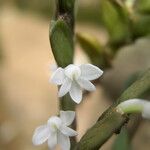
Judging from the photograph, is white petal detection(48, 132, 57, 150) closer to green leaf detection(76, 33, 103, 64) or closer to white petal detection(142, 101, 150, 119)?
white petal detection(142, 101, 150, 119)

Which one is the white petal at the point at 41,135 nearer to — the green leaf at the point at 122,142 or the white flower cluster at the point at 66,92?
the white flower cluster at the point at 66,92

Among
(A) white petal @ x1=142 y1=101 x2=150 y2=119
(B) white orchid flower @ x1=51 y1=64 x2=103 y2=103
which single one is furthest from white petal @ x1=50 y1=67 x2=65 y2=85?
(A) white petal @ x1=142 y1=101 x2=150 y2=119

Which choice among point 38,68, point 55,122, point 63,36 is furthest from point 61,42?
point 38,68

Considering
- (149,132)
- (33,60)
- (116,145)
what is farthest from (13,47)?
(116,145)

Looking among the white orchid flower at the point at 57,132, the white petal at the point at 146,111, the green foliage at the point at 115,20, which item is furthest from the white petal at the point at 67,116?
the green foliage at the point at 115,20

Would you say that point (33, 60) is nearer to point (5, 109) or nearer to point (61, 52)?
point (5, 109)
